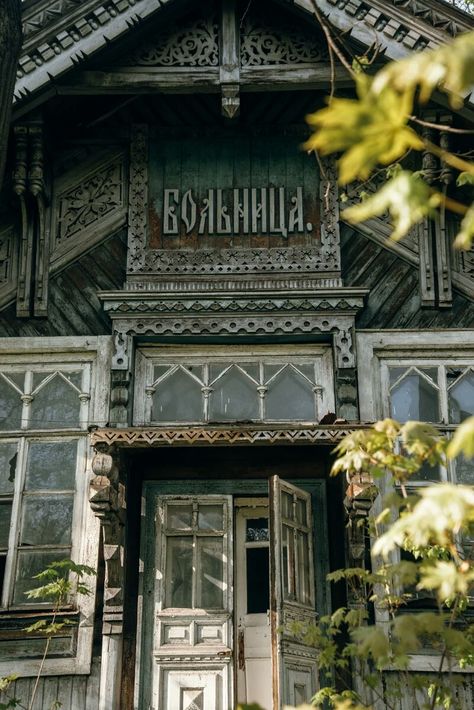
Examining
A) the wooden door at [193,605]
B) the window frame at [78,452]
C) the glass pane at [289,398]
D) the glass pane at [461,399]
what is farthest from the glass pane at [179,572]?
the glass pane at [461,399]

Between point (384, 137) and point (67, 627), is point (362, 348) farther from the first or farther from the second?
point (384, 137)

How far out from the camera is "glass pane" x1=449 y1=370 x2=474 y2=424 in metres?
8.94

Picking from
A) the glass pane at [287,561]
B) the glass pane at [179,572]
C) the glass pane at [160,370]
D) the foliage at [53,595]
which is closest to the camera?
the foliage at [53,595]

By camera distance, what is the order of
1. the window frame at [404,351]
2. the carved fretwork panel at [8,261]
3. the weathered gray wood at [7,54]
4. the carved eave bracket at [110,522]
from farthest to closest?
1. the carved fretwork panel at [8,261]
2. the window frame at [404,351]
3. the carved eave bracket at [110,522]
4. the weathered gray wood at [7,54]

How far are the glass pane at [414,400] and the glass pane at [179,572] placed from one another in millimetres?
2034

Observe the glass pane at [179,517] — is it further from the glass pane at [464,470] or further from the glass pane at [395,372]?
the glass pane at [464,470]

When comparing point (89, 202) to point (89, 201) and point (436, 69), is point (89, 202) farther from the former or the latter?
point (436, 69)

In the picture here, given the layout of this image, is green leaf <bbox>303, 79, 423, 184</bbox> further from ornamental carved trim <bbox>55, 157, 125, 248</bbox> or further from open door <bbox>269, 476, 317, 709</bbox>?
ornamental carved trim <bbox>55, 157, 125, 248</bbox>

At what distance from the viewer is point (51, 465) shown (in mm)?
8898

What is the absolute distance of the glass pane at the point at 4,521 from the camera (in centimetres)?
863

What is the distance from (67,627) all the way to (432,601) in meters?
2.82

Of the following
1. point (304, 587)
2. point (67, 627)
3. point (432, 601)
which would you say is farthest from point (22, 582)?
point (432, 601)

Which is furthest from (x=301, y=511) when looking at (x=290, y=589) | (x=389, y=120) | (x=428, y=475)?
(x=389, y=120)

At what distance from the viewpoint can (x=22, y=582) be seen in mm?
8484
